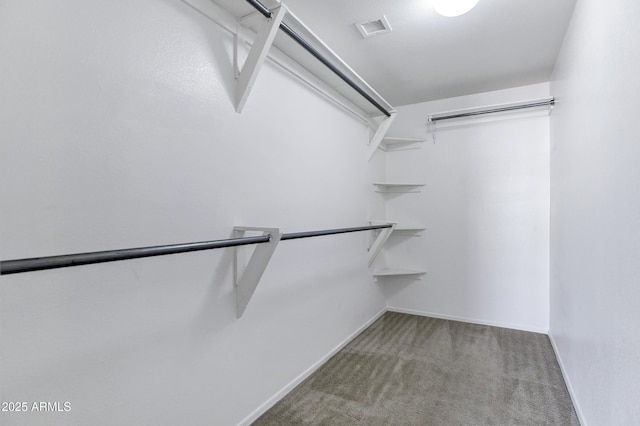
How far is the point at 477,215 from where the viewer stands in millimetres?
3248

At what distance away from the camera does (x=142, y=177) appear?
1.17 m

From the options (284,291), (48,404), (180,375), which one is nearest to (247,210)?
(284,291)

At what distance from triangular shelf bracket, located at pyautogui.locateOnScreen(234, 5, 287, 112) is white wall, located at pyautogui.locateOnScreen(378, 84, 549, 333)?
246 cm

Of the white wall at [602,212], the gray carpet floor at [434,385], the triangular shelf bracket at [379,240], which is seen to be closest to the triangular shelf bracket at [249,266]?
the gray carpet floor at [434,385]

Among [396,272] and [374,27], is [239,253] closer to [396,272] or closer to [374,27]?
[374,27]

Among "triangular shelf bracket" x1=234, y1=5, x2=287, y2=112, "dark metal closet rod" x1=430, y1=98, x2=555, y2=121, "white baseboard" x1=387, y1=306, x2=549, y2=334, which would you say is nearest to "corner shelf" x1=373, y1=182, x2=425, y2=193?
"dark metal closet rod" x1=430, y1=98, x2=555, y2=121

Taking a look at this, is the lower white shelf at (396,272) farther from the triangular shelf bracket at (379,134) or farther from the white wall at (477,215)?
the triangular shelf bracket at (379,134)

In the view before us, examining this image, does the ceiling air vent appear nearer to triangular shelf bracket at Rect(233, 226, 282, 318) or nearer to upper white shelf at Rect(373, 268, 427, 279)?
triangular shelf bracket at Rect(233, 226, 282, 318)

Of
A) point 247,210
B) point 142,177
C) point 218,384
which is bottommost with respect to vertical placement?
point 218,384

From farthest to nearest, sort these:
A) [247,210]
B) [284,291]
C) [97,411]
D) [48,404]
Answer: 1. [284,291]
2. [247,210]
3. [97,411]
4. [48,404]

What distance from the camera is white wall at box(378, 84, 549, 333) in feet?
9.83

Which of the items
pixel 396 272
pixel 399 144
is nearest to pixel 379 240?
pixel 396 272

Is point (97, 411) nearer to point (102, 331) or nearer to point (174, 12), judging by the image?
point (102, 331)

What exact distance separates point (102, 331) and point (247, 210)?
82 centimetres
